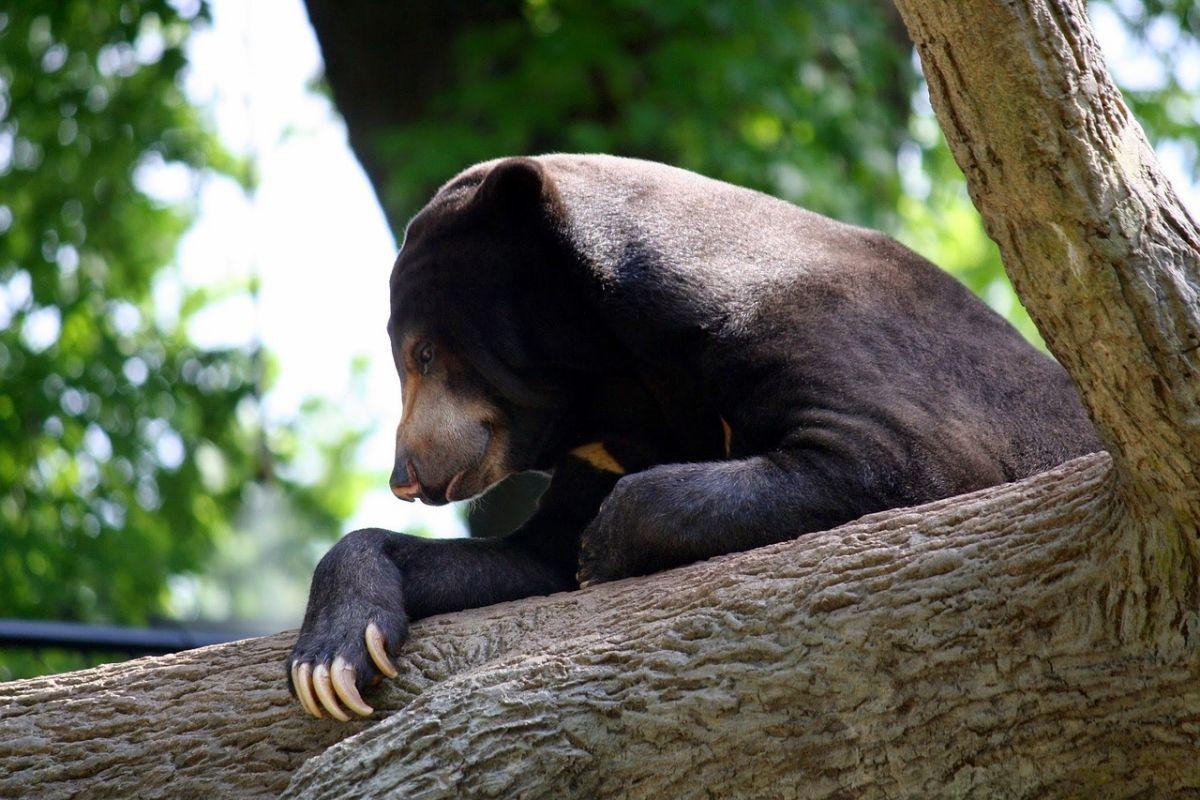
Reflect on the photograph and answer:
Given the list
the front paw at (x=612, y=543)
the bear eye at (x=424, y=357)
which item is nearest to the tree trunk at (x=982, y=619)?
the front paw at (x=612, y=543)

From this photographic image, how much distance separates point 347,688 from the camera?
12.0ft

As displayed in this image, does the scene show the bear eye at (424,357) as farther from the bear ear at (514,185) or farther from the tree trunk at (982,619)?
the tree trunk at (982,619)

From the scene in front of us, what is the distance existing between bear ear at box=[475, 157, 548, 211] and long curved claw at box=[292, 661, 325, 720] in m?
1.63

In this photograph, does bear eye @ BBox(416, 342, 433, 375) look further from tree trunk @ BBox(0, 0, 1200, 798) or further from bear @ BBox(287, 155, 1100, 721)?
tree trunk @ BBox(0, 0, 1200, 798)

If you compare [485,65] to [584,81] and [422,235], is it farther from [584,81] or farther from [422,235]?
[422,235]

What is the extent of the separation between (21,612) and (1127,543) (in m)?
8.53

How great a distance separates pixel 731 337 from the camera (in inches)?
160

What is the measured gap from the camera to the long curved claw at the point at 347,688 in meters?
3.65

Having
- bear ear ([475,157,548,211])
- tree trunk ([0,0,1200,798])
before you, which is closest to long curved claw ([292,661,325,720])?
tree trunk ([0,0,1200,798])

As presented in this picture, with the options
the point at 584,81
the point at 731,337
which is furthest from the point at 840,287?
the point at 584,81

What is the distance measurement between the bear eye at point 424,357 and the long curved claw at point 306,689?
1308 millimetres

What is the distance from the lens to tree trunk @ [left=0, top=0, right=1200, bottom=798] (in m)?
2.60

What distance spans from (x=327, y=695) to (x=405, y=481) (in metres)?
1.06

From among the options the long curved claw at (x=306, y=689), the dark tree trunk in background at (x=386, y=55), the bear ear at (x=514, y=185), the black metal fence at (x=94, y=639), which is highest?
the dark tree trunk in background at (x=386, y=55)
